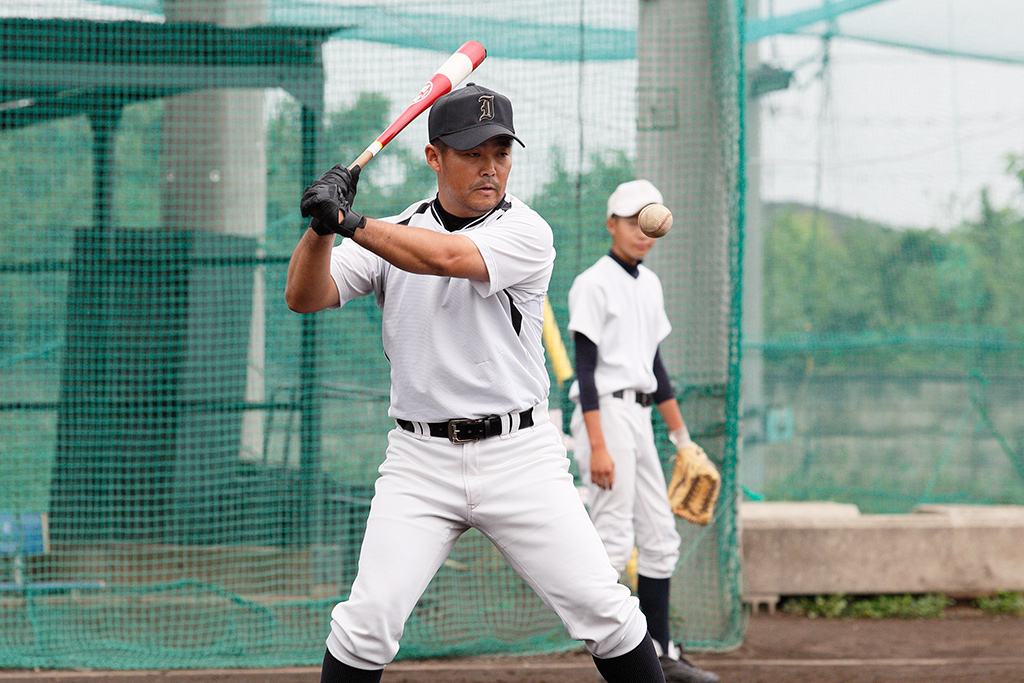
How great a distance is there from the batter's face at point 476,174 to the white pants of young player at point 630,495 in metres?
1.70

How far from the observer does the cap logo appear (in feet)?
9.48

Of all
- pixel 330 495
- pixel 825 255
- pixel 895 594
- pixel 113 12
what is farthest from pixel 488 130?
pixel 825 255

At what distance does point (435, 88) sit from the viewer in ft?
10.2

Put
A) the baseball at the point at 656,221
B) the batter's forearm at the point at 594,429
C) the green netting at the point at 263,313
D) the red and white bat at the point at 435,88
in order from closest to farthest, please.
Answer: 1. the red and white bat at the point at 435,88
2. the baseball at the point at 656,221
3. the batter's forearm at the point at 594,429
4. the green netting at the point at 263,313

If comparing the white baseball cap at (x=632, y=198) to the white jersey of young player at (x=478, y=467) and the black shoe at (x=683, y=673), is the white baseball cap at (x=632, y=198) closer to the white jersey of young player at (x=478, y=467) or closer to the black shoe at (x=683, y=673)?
the white jersey of young player at (x=478, y=467)

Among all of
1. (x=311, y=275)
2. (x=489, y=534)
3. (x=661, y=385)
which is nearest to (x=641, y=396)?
(x=661, y=385)

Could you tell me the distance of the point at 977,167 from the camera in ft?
22.9

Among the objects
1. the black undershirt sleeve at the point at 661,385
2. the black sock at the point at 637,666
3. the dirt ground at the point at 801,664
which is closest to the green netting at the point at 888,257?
the dirt ground at the point at 801,664

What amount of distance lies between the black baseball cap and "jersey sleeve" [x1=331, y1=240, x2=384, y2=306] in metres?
0.40

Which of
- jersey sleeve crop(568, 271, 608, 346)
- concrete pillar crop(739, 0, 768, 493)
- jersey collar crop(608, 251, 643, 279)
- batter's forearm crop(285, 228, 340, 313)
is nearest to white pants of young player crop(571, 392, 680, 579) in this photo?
jersey sleeve crop(568, 271, 608, 346)

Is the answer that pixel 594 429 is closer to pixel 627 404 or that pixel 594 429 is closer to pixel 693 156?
pixel 627 404

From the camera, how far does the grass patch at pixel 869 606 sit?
5.86 m

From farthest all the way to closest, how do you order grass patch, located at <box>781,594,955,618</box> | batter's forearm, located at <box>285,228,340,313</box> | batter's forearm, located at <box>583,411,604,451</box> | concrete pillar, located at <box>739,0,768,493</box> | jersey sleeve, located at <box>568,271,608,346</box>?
1. concrete pillar, located at <box>739,0,768,493</box>
2. grass patch, located at <box>781,594,955,618</box>
3. jersey sleeve, located at <box>568,271,608,346</box>
4. batter's forearm, located at <box>583,411,604,451</box>
5. batter's forearm, located at <box>285,228,340,313</box>

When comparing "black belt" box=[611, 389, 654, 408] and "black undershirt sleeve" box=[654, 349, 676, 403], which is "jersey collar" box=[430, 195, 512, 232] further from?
"black undershirt sleeve" box=[654, 349, 676, 403]
